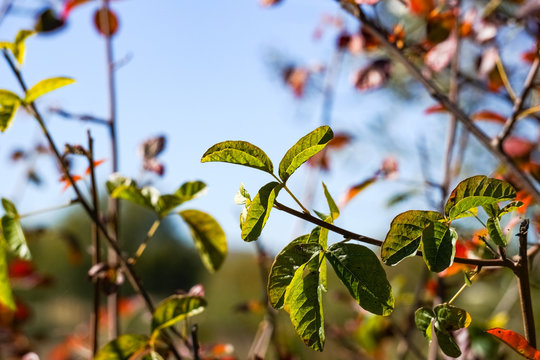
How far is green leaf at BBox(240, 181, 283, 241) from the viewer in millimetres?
341

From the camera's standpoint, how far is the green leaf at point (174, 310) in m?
0.54

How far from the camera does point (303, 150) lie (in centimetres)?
35

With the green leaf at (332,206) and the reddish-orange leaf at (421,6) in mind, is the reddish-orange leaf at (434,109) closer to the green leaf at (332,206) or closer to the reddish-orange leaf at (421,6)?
the reddish-orange leaf at (421,6)

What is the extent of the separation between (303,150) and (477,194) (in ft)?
0.37

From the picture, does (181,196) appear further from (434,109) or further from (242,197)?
(434,109)

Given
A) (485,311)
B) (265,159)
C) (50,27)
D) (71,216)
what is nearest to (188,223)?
(265,159)

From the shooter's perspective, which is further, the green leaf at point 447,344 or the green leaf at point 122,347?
the green leaf at point 122,347

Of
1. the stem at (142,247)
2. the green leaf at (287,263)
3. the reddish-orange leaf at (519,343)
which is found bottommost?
the stem at (142,247)

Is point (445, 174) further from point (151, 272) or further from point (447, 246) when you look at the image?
point (151, 272)

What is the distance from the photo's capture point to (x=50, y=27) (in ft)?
2.62

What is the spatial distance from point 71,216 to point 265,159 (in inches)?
335

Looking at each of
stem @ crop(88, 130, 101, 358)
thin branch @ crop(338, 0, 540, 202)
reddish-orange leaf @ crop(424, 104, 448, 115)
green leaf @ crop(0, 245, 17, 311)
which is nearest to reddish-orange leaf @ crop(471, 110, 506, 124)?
reddish-orange leaf @ crop(424, 104, 448, 115)

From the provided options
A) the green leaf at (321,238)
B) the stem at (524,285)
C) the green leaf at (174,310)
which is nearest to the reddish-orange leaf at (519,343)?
the stem at (524,285)

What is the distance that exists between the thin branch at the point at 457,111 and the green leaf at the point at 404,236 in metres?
0.27
